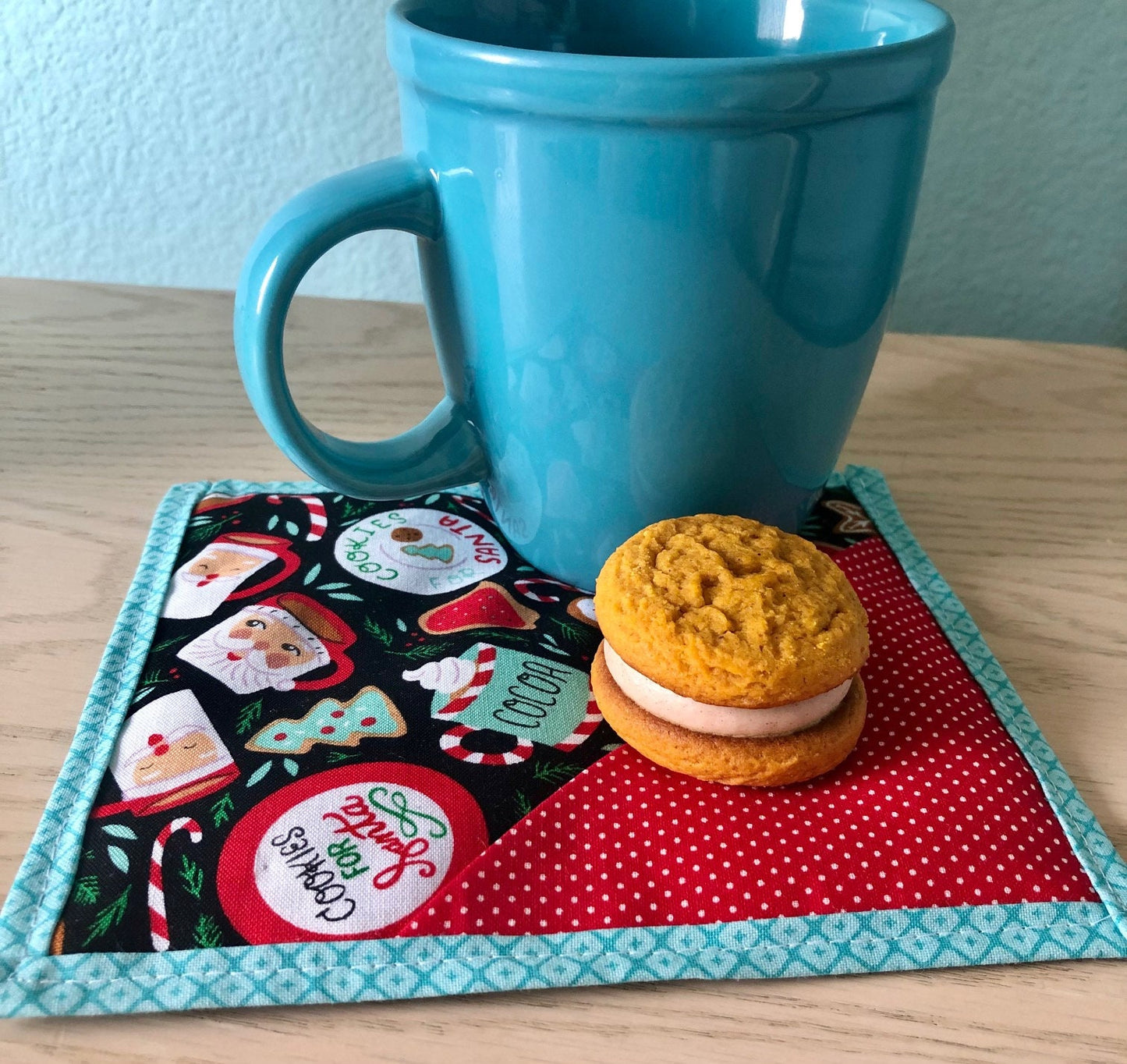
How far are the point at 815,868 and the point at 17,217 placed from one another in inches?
26.6

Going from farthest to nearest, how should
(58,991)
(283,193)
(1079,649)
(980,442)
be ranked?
(283,193), (980,442), (1079,649), (58,991)

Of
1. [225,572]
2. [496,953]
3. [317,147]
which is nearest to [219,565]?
[225,572]

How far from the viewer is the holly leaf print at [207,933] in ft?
0.89

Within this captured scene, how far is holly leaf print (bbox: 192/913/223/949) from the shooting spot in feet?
0.89

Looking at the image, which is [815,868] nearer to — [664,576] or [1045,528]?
[664,576]

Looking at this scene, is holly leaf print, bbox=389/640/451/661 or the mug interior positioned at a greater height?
the mug interior

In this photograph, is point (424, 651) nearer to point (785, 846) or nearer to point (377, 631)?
point (377, 631)

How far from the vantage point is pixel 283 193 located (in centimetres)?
70

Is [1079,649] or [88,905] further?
[1079,649]

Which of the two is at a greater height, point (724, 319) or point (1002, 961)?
point (724, 319)

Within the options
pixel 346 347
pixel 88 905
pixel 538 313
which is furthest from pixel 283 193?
pixel 88 905

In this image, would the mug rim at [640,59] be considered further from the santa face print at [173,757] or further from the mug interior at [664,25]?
the santa face print at [173,757]

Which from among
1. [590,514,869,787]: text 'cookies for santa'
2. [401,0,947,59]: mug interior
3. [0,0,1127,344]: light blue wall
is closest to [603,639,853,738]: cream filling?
[590,514,869,787]: text 'cookies for santa'

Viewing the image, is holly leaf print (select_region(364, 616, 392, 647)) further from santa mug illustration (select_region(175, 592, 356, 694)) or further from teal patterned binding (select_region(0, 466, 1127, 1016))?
teal patterned binding (select_region(0, 466, 1127, 1016))
